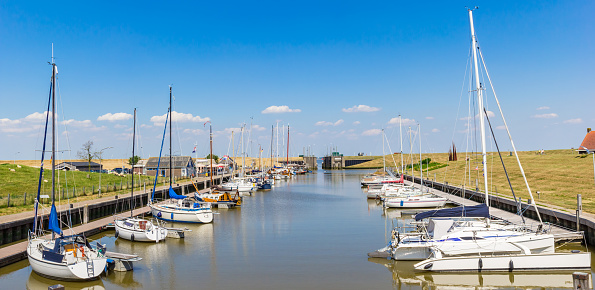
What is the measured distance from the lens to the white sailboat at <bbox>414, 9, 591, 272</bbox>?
22500 millimetres

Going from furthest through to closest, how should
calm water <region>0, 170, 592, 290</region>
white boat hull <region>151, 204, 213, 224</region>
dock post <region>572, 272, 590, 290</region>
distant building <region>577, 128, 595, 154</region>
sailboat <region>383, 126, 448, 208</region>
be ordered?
distant building <region>577, 128, 595, 154</region> < sailboat <region>383, 126, 448, 208</region> < white boat hull <region>151, 204, 213, 224</region> < calm water <region>0, 170, 592, 290</region> < dock post <region>572, 272, 590, 290</region>

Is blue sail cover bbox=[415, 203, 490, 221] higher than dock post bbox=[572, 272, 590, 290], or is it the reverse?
blue sail cover bbox=[415, 203, 490, 221]

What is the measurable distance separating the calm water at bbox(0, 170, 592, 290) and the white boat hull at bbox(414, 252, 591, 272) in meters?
0.46

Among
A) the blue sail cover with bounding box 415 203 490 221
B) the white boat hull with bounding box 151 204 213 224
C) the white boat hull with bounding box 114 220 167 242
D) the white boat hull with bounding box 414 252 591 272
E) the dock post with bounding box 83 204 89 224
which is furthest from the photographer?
the white boat hull with bounding box 151 204 213 224

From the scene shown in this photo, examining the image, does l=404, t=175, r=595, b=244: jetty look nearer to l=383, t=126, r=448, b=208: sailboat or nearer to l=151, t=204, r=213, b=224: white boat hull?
l=383, t=126, r=448, b=208: sailboat

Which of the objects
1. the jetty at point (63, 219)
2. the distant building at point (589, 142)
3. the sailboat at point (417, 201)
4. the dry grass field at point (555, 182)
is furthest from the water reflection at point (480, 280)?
the distant building at point (589, 142)

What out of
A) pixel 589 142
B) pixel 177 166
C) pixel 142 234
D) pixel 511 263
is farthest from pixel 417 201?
pixel 177 166

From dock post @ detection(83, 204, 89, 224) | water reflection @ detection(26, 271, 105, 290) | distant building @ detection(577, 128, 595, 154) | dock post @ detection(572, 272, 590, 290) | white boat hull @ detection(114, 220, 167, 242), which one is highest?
distant building @ detection(577, 128, 595, 154)

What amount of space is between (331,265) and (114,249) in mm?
16945

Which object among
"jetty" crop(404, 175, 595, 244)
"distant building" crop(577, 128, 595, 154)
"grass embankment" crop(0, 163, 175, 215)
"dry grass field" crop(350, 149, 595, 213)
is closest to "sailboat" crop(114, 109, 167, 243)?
"grass embankment" crop(0, 163, 175, 215)

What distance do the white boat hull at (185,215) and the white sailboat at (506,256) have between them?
24.2m

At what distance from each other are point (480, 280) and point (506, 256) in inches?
84.7

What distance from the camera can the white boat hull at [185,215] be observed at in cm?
4122

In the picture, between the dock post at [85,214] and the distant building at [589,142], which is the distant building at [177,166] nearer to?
the dock post at [85,214]
